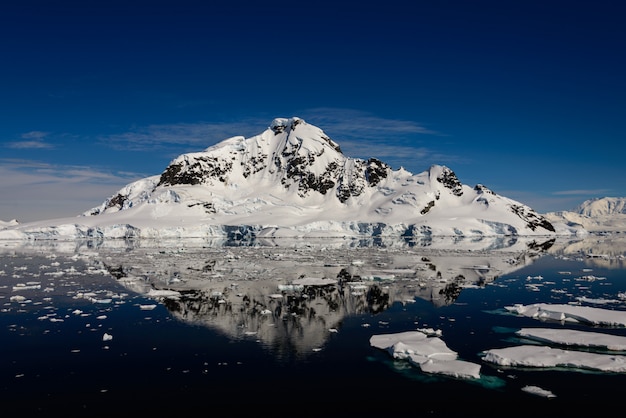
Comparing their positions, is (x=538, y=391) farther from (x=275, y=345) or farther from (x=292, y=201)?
(x=292, y=201)

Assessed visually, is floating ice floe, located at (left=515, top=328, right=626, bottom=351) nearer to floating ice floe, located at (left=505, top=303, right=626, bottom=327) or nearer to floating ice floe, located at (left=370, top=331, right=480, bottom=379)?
floating ice floe, located at (left=505, top=303, right=626, bottom=327)

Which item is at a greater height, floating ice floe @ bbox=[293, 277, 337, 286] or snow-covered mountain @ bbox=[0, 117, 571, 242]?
snow-covered mountain @ bbox=[0, 117, 571, 242]

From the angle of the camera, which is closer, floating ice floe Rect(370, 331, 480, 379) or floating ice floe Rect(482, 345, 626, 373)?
floating ice floe Rect(370, 331, 480, 379)

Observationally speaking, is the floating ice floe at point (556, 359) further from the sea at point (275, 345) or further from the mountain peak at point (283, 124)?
the mountain peak at point (283, 124)

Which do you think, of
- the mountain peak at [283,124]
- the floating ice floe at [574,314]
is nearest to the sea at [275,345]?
the floating ice floe at [574,314]

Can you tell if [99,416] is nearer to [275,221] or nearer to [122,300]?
[122,300]

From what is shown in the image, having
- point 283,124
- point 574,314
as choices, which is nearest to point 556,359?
point 574,314

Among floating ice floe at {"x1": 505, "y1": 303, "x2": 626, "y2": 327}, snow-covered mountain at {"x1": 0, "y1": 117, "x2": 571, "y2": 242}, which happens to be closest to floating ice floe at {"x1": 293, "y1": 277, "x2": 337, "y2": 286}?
floating ice floe at {"x1": 505, "y1": 303, "x2": 626, "y2": 327}
